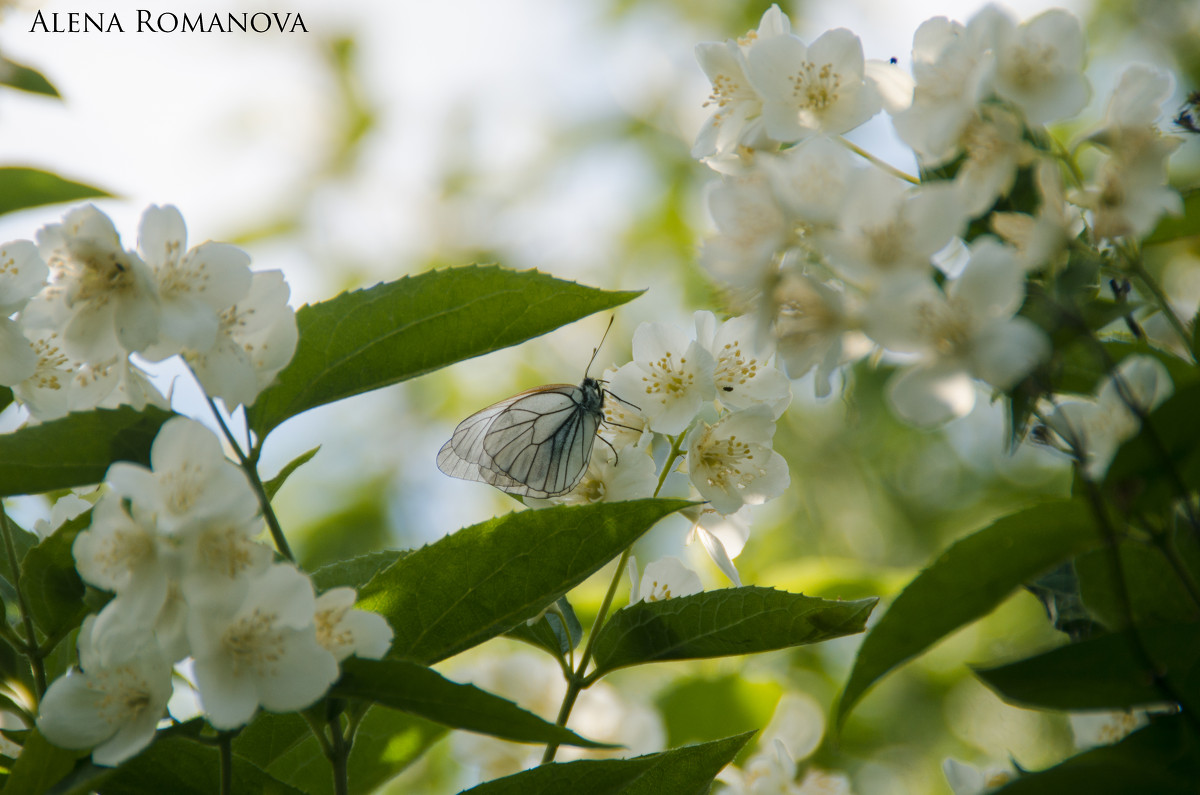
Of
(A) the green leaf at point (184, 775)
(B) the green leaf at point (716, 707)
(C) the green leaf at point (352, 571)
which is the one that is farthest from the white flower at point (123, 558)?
(B) the green leaf at point (716, 707)

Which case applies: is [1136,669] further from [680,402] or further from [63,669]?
[63,669]

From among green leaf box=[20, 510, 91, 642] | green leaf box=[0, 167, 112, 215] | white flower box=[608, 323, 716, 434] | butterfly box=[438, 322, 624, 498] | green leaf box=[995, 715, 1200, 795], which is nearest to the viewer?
green leaf box=[995, 715, 1200, 795]

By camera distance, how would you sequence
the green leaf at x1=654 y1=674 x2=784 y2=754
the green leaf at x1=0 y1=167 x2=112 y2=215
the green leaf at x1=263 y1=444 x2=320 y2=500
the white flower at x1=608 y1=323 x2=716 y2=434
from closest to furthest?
the green leaf at x1=263 y1=444 x2=320 y2=500 < the white flower at x1=608 y1=323 x2=716 y2=434 < the green leaf at x1=0 y1=167 x2=112 y2=215 < the green leaf at x1=654 y1=674 x2=784 y2=754

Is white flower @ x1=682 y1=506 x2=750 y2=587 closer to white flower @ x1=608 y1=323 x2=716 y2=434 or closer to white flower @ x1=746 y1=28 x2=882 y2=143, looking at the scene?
white flower @ x1=608 y1=323 x2=716 y2=434

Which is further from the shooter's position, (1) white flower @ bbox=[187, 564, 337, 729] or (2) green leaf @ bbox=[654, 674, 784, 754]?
(2) green leaf @ bbox=[654, 674, 784, 754]

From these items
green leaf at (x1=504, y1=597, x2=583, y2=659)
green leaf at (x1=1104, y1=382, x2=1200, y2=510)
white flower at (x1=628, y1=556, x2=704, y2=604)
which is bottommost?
green leaf at (x1=504, y1=597, x2=583, y2=659)

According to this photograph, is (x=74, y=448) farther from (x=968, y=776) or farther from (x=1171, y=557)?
(x=968, y=776)

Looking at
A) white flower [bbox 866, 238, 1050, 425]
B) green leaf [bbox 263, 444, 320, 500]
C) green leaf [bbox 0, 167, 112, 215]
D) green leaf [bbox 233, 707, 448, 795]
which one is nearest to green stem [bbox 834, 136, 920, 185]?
white flower [bbox 866, 238, 1050, 425]
